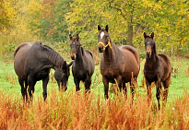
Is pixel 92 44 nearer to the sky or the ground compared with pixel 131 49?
nearer to the ground

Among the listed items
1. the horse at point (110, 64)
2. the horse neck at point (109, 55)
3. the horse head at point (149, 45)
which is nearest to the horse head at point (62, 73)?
the horse at point (110, 64)

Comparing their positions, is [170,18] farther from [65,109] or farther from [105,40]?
[65,109]

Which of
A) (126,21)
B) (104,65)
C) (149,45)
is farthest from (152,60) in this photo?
(126,21)

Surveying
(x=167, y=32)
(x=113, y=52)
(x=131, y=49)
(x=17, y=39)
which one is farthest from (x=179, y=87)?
(x=17, y=39)

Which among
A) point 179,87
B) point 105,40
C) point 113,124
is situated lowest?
point 179,87

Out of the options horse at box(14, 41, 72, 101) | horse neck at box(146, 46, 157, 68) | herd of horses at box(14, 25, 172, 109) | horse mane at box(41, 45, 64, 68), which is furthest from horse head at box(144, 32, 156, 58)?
horse mane at box(41, 45, 64, 68)

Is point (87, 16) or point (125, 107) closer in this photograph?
point (125, 107)

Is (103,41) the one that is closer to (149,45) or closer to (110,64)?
(110,64)

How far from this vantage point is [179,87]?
10586 mm

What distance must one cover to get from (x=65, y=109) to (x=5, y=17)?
67.1 ft

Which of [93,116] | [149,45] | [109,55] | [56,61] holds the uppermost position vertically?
[149,45]

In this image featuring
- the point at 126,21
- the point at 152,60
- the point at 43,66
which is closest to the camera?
the point at 43,66

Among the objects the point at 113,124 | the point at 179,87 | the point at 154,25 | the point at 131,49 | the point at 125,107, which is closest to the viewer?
the point at 113,124

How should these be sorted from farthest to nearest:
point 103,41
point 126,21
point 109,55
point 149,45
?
1. point 126,21
2. point 149,45
3. point 109,55
4. point 103,41
